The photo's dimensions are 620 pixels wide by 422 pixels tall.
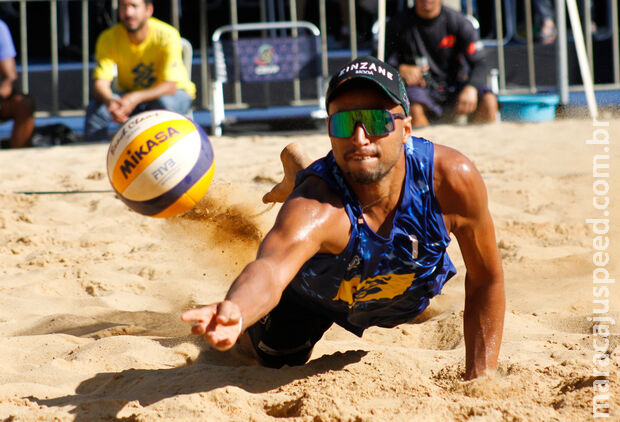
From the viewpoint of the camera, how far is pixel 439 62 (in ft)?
27.0

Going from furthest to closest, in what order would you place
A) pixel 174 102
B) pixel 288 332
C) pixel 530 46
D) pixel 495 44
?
pixel 495 44 → pixel 530 46 → pixel 174 102 → pixel 288 332

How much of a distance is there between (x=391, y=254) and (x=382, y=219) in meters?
0.12

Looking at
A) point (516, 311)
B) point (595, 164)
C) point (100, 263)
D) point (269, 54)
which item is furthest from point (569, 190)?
point (269, 54)

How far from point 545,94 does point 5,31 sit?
5990 millimetres

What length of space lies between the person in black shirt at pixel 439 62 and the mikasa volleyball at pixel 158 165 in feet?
→ 15.9

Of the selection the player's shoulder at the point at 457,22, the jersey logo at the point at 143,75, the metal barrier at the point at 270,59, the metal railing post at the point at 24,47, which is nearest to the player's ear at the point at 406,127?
the jersey logo at the point at 143,75

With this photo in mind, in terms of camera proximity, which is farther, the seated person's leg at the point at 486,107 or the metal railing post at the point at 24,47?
the metal railing post at the point at 24,47

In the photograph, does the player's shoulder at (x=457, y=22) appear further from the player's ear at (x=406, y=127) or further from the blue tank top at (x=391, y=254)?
the player's ear at (x=406, y=127)

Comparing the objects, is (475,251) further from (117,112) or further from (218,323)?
(117,112)

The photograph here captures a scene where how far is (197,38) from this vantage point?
10836mm

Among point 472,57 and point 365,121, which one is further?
point 472,57

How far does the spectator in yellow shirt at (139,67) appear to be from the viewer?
7.64m

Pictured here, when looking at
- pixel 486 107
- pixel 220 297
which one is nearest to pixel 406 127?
pixel 220 297

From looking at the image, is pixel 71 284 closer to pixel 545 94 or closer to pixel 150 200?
pixel 150 200
